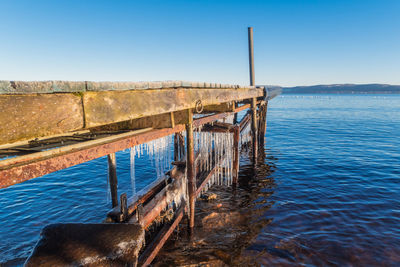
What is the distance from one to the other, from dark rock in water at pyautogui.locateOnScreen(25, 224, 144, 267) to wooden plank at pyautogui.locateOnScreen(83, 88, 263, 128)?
190cm

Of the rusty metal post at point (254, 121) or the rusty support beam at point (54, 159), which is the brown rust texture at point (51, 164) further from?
the rusty metal post at point (254, 121)

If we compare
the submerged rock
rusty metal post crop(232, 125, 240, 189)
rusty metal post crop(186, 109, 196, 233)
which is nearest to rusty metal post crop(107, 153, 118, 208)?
rusty metal post crop(186, 109, 196, 233)

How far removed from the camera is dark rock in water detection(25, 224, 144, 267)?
295cm

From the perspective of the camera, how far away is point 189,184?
248 inches

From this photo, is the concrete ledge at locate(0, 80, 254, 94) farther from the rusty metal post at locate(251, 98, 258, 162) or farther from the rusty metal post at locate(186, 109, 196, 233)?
the rusty metal post at locate(251, 98, 258, 162)

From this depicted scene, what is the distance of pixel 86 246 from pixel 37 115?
7.21 feet

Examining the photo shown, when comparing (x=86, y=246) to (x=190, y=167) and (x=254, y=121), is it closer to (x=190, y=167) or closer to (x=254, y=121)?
(x=190, y=167)

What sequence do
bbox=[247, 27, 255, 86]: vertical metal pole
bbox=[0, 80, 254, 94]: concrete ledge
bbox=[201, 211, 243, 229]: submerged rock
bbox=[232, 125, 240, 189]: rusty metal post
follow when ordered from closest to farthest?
bbox=[0, 80, 254, 94]: concrete ledge, bbox=[201, 211, 243, 229]: submerged rock, bbox=[232, 125, 240, 189]: rusty metal post, bbox=[247, 27, 255, 86]: vertical metal pole

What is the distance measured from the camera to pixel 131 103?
108 inches

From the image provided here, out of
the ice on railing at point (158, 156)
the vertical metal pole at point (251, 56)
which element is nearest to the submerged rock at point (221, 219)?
the ice on railing at point (158, 156)

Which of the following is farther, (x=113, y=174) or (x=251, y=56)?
(x=251, y=56)

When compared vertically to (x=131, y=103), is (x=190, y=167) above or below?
below

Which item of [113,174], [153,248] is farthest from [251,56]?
[153,248]

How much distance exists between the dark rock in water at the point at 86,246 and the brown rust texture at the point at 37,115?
198 cm
